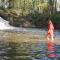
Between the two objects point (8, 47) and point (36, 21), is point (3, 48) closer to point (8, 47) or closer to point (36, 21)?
point (8, 47)

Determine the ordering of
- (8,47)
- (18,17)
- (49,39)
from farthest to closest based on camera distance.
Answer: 1. (18,17)
2. (49,39)
3. (8,47)

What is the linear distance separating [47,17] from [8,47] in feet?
88.5

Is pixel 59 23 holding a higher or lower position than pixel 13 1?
lower

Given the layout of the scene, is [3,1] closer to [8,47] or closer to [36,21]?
[36,21]

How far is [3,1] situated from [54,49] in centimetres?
3471

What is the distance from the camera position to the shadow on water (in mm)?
16688

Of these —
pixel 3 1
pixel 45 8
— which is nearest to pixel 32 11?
pixel 45 8

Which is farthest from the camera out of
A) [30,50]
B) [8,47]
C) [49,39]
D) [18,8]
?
[18,8]

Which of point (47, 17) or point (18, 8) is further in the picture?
point (18, 8)

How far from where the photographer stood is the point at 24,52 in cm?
1886

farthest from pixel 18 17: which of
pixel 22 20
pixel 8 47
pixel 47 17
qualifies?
pixel 8 47

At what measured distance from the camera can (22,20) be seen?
4653 centimetres

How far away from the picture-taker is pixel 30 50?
64.9 ft

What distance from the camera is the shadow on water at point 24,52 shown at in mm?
16688
